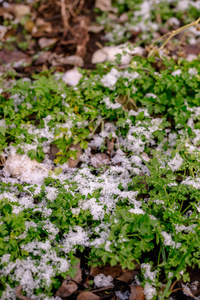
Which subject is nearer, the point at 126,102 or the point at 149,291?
the point at 149,291

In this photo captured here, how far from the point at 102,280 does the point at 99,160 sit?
4.30 ft

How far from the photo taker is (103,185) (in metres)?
2.69

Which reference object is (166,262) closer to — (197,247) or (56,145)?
(197,247)

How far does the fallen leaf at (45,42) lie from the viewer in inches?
182

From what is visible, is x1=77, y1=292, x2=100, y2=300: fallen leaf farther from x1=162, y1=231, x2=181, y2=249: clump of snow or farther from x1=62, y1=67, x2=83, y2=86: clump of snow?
x1=62, y1=67, x2=83, y2=86: clump of snow

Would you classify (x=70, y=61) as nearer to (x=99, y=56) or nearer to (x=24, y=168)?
(x=99, y=56)

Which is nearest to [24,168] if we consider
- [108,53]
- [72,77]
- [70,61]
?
[72,77]

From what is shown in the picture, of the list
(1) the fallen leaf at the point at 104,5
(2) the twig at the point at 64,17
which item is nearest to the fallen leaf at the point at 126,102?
(2) the twig at the point at 64,17

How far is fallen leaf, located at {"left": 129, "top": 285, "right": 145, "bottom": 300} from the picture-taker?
6.90 ft

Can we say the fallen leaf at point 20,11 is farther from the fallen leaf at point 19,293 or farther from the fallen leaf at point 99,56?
the fallen leaf at point 19,293

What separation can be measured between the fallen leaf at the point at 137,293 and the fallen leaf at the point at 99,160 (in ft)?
4.41

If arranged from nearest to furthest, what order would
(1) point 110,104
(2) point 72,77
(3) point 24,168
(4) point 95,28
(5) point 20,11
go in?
1. (3) point 24,168
2. (1) point 110,104
3. (2) point 72,77
4. (4) point 95,28
5. (5) point 20,11

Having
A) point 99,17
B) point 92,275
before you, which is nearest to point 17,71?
point 99,17

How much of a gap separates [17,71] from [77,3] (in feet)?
7.30
